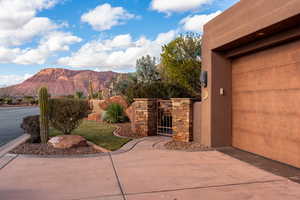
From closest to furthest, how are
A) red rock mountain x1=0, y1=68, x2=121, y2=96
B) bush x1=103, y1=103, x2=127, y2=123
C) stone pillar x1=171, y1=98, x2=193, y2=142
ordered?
stone pillar x1=171, y1=98, x2=193, y2=142, bush x1=103, y1=103, x2=127, y2=123, red rock mountain x1=0, y1=68, x2=121, y2=96

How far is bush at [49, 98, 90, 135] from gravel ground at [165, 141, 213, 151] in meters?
3.13

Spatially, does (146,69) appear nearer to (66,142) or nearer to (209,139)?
(209,139)

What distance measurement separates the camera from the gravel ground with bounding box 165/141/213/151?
7633 millimetres

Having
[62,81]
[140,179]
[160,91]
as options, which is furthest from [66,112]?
[62,81]

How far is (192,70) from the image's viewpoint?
71.5 ft

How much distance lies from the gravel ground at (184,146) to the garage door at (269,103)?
109 centimetres

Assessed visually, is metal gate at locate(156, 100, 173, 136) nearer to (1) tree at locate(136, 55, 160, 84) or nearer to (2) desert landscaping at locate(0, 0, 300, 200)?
(2) desert landscaping at locate(0, 0, 300, 200)

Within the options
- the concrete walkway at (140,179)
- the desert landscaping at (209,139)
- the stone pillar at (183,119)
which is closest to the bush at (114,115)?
the desert landscaping at (209,139)

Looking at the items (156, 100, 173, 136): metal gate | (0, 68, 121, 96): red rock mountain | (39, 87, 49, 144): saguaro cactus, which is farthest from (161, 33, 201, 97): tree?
(0, 68, 121, 96): red rock mountain

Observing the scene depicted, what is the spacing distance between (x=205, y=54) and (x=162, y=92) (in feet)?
16.5

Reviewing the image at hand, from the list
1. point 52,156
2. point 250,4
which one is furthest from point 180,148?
point 250,4

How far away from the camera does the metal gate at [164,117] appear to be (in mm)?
10500

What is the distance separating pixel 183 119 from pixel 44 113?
463cm

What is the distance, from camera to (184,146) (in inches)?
319
